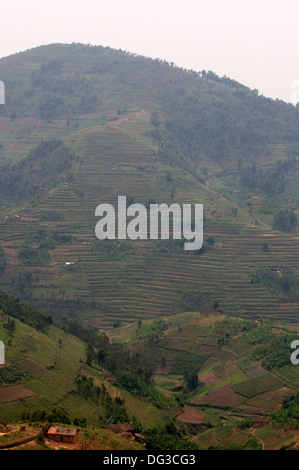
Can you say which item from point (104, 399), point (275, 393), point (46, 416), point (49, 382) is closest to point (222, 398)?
point (275, 393)

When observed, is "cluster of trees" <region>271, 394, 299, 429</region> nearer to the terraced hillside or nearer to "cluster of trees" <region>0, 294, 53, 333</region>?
"cluster of trees" <region>0, 294, 53, 333</region>

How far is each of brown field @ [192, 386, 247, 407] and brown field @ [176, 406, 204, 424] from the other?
1233mm

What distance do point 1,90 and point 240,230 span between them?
57.9 meters

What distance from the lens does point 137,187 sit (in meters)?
69.2

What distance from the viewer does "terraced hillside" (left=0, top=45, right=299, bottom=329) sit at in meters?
54.1

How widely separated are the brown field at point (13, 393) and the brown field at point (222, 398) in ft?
36.0

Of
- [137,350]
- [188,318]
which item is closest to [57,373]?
[137,350]

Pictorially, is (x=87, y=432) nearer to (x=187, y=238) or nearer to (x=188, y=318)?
(x=188, y=318)

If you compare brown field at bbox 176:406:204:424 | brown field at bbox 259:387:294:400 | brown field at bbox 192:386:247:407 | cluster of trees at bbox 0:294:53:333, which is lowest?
brown field at bbox 176:406:204:424

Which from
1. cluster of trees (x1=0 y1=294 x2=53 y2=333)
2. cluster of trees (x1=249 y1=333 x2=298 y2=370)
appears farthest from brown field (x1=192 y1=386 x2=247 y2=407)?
cluster of trees (x1=0 y1=294 x2=53 y2=333)

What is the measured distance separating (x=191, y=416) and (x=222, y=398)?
2853 millimetres

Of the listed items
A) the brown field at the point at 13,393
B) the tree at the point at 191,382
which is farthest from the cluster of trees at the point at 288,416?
the brown field at the point at 13,393

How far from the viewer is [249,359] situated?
3925cm

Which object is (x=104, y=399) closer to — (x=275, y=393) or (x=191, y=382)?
(x=191, y=382)
